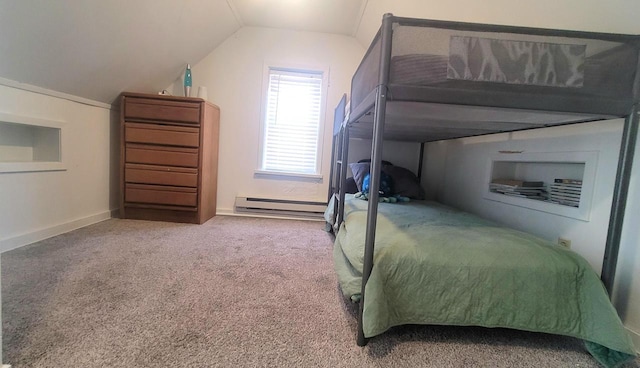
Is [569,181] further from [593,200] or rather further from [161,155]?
[161,155]

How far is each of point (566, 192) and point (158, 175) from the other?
3.13 metres

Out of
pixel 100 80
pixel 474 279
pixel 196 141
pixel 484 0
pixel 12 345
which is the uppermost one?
pixel 484 0

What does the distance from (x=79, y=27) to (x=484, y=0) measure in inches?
Answer: 99.7

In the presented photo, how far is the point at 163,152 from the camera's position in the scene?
99.9 inches

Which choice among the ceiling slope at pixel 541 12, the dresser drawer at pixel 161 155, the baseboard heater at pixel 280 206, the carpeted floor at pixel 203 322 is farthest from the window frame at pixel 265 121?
the carpeted floor at pixel 203 322

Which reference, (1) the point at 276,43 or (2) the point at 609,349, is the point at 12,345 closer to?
(2) the point at 609,349

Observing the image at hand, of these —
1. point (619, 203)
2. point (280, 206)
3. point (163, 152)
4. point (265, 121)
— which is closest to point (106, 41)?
point (163, 152)

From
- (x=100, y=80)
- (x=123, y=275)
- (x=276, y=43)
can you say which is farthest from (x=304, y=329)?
(x=276, y=43)

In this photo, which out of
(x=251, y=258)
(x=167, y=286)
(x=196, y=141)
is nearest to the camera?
(x=167, y=286)

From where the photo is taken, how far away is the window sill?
3.05 m

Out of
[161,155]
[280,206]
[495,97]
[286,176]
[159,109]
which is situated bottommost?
[280,206]

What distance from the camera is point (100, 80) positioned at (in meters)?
2.22

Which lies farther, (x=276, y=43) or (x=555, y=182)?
(x=276, y=43)

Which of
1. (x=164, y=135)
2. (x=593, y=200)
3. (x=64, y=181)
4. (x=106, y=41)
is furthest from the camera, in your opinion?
(x=164, y=135)
